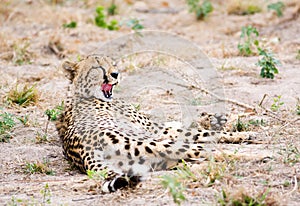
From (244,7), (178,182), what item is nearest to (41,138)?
(178,182)

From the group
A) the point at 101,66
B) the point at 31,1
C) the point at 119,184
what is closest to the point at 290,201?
the point at 119,184

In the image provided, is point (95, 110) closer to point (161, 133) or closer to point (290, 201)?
point (161, 133)

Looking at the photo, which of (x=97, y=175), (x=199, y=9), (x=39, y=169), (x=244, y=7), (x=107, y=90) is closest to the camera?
(x=97, y=175)

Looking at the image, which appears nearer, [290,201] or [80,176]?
[290,201]

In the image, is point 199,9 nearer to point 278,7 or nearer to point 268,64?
point 278,7

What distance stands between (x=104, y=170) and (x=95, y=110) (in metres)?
1.15

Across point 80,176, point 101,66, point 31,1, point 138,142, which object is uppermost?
point 31,1

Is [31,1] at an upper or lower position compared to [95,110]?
upper

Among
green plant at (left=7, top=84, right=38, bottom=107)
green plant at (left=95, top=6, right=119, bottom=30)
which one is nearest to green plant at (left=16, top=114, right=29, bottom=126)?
green plant at (left=7, top=84, right=38, bottom=107)

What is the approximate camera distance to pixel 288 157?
13.6 feet

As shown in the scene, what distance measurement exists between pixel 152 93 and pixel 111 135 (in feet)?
7.73

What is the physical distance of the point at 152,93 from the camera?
6.77 metres

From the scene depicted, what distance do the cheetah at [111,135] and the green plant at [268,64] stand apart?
→ 5.78 feet

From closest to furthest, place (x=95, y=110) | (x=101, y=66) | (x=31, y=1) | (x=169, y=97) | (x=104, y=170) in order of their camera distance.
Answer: (x=104, y=170)
(x=95, y=110)
(x=101, y=66)
(x=169, y=97)
(x=31, y=1)
